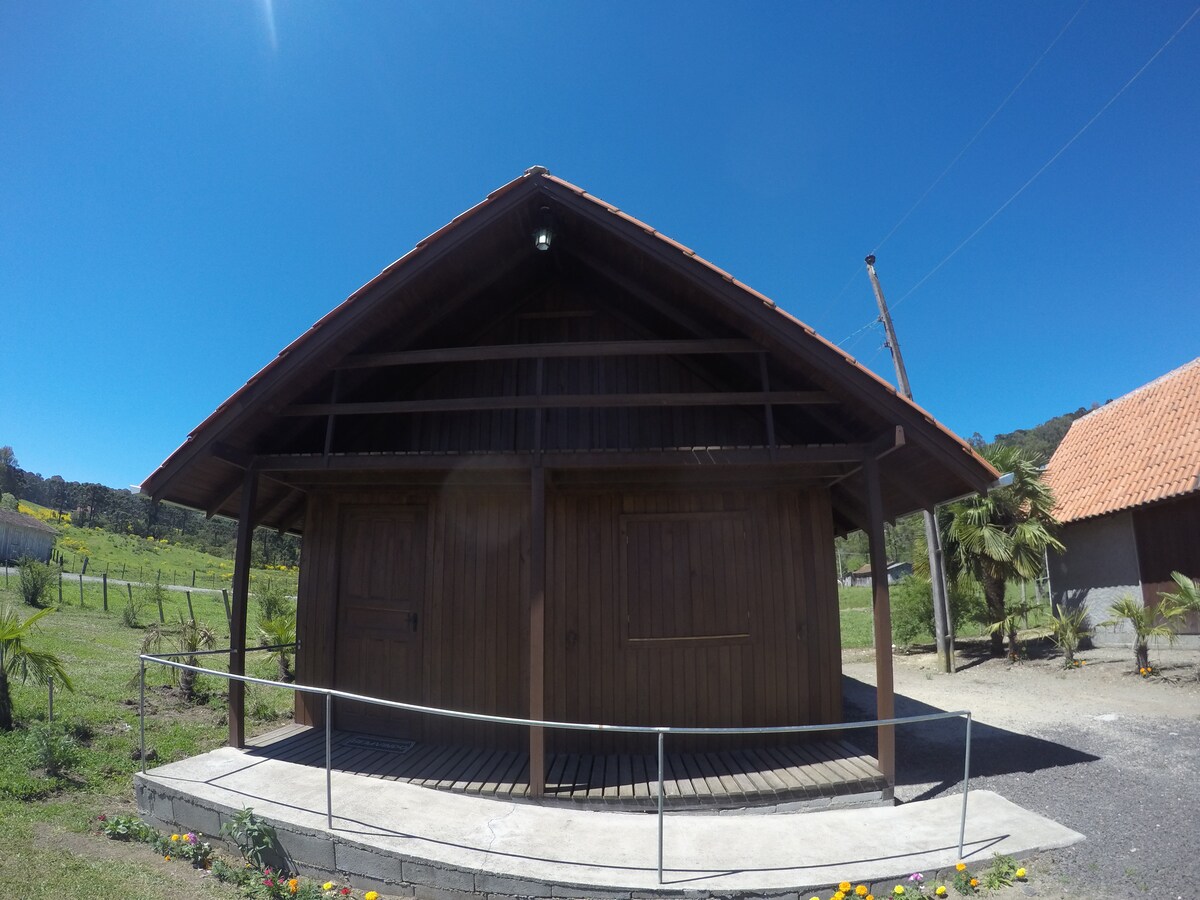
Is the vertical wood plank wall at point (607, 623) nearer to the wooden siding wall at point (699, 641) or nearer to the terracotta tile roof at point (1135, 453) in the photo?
the wooden siding wall at point (699, 641)

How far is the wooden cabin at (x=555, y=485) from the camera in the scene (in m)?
6.14

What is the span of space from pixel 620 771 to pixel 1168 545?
1271cm

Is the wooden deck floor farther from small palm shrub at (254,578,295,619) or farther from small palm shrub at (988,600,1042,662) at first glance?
small palm shrub at (988,600,1042,662)

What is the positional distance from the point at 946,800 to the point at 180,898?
5.79 m

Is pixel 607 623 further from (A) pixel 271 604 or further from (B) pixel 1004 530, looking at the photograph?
(B) pixel 1004 530

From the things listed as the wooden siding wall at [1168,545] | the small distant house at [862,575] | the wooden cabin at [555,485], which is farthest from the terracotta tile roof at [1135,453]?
the small distant house at [862,575]

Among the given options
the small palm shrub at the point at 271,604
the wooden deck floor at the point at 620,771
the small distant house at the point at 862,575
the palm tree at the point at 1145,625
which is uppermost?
the small palm shrub at the point at 271,604

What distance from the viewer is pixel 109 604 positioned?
23156 millimetres

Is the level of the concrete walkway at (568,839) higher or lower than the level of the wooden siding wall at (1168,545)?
lower

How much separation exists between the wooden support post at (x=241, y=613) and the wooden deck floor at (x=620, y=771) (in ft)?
1.07

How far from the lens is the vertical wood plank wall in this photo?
6852 mm

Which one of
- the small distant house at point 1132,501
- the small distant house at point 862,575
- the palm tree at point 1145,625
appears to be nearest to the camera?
the palm tree at point 1145,625

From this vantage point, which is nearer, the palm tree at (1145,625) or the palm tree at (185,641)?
the palm tree at (185,641)

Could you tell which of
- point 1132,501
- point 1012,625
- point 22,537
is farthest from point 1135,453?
point 22,537
